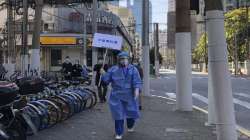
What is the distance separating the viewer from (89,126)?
13328 mm

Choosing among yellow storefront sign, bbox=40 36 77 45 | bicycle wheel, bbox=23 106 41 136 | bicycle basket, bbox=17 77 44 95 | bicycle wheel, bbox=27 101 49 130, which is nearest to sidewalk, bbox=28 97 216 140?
bicycle wheel, bbox=27 101 49 130

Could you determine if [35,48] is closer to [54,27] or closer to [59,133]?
[59,133]

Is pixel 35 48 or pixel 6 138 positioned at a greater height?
pixel 35 48

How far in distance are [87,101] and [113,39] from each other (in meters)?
2.74

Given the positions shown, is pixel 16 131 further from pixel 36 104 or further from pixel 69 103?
pixel 69 103

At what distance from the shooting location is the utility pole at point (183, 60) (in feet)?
57.6

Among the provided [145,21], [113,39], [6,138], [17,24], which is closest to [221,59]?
[6,138]

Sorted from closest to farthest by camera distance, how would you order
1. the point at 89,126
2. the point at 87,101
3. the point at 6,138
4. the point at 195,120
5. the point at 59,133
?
the point at 6,138, the point at 59,133, the point at 89,126, the point at 195,120, the point at 87,101

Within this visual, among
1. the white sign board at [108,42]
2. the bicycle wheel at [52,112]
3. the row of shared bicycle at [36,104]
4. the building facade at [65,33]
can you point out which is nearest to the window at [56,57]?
the building facade at [65,33]

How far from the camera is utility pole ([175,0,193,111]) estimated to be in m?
17.5

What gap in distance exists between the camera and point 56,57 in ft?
182

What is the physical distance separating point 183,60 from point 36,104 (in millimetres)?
6607

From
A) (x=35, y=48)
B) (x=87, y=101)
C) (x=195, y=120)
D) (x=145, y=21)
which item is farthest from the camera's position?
(x=145, y=21)

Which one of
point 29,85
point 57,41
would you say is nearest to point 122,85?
point 29,85
